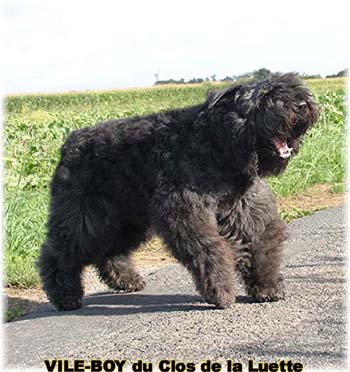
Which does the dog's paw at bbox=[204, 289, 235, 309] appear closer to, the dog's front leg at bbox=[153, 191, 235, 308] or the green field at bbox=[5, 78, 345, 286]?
the dog's front leg at bbox=[153, 191, 235, 308]

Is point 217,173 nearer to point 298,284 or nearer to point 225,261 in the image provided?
point 225,261

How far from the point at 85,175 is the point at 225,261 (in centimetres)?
150

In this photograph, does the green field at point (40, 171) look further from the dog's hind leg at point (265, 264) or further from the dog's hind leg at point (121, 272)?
the dog's hind leg at point (121, 272)

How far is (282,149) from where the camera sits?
20.3 feet

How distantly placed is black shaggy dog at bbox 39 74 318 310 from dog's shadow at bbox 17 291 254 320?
0.16 m

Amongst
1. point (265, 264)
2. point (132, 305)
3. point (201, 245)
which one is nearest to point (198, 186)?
point (201, 245)

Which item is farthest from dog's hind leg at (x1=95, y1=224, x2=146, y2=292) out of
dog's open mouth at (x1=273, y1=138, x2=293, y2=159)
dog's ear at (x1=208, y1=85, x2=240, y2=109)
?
dog's open mouth at (x1=273, y1=138, x2=293, y2=159)

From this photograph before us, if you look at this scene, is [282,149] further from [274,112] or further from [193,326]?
[193,326]

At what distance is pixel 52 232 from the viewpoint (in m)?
7.17

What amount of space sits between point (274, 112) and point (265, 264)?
1.24m

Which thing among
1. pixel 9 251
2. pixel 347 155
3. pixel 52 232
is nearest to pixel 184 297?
pixel 52 232

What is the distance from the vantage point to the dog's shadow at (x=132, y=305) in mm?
6527

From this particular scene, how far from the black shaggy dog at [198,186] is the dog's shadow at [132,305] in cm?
16

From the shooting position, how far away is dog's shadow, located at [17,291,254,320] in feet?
21.4
